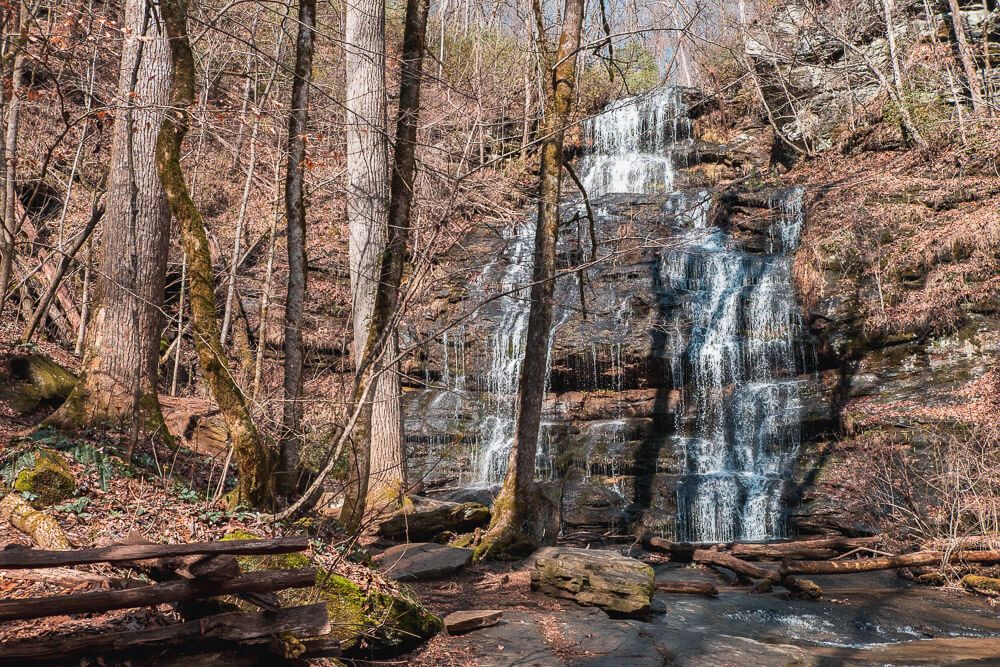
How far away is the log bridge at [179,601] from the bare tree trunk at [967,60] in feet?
64.6

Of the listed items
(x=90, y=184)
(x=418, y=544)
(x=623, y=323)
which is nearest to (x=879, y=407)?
(x=623, y=323)

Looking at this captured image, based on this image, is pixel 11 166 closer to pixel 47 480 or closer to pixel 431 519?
pixel 47 480

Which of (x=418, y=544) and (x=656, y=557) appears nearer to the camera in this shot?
→ (x=418, y=544)

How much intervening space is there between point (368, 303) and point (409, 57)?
413cm

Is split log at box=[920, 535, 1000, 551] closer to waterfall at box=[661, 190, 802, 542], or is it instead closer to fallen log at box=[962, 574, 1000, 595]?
fallen log at box=[962, 574, 1000, 595]

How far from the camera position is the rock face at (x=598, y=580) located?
6.56 meters

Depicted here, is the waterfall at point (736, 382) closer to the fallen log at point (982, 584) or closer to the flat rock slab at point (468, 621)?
the fallen log at point (982, 584)

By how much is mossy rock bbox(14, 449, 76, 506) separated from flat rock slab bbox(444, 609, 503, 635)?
119 inches

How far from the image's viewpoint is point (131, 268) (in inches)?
314

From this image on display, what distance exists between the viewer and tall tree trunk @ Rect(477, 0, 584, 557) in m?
8.54

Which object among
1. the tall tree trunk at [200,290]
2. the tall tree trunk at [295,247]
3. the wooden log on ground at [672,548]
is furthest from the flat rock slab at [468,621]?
the wooden log on ground at [672,548]

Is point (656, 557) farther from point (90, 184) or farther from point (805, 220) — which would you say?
point (90, 184)

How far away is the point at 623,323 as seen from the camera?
53.4ft

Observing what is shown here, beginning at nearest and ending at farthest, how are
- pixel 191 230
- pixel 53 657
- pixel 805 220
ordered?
1. pixel 53 657
2. pixel 191 230
3. pixel 805 220
